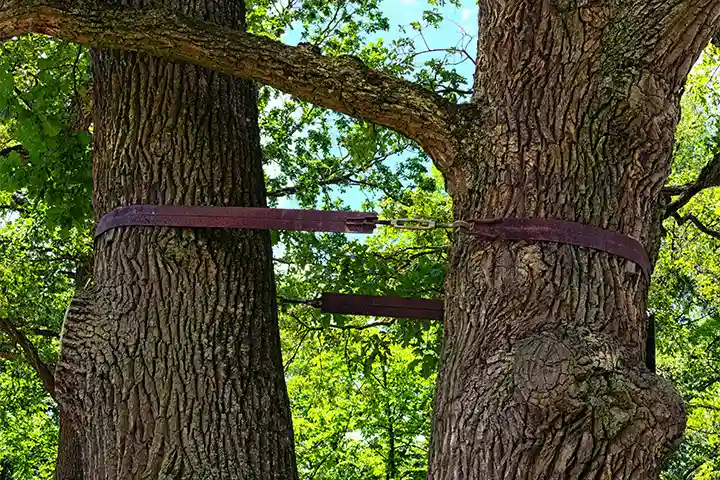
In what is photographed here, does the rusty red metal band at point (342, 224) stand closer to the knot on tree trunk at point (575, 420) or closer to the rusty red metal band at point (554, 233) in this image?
the rusty red metal band at point (554, 233)

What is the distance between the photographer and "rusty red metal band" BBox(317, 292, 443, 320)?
328 cm

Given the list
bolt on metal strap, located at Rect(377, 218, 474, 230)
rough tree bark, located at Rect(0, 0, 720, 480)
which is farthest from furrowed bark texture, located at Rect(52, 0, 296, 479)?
bolt on metal strap, located at Rect(377, 218, 474, 230)

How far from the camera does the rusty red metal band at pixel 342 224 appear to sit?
2.53 meters

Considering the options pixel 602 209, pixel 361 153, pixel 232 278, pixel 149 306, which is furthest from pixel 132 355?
pixel 361 153

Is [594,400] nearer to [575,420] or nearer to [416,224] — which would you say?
[575,420]

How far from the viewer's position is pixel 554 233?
8.28ft

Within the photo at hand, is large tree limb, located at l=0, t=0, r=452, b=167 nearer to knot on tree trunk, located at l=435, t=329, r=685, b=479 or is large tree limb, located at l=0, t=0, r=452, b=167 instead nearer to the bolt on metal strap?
the bolt on metal strap

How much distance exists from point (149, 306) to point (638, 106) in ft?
6.72

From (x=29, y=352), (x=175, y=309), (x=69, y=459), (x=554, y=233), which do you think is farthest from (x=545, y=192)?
(x=29, y=352)

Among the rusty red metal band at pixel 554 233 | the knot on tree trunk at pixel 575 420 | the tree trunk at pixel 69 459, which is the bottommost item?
the tree trunk at pixel 69 459

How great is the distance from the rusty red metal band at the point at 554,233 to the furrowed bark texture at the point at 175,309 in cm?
118

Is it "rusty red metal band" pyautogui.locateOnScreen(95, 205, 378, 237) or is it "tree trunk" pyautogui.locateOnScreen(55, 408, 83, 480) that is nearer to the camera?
"rusty red metal band" pyautogui.locateOnScreen(95, 205, 378, 237)

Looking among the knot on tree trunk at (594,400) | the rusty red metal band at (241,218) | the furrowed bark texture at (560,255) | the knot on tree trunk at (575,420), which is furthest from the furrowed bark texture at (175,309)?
the knot on tree trunk at (594,400)

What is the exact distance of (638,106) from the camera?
263 cm
